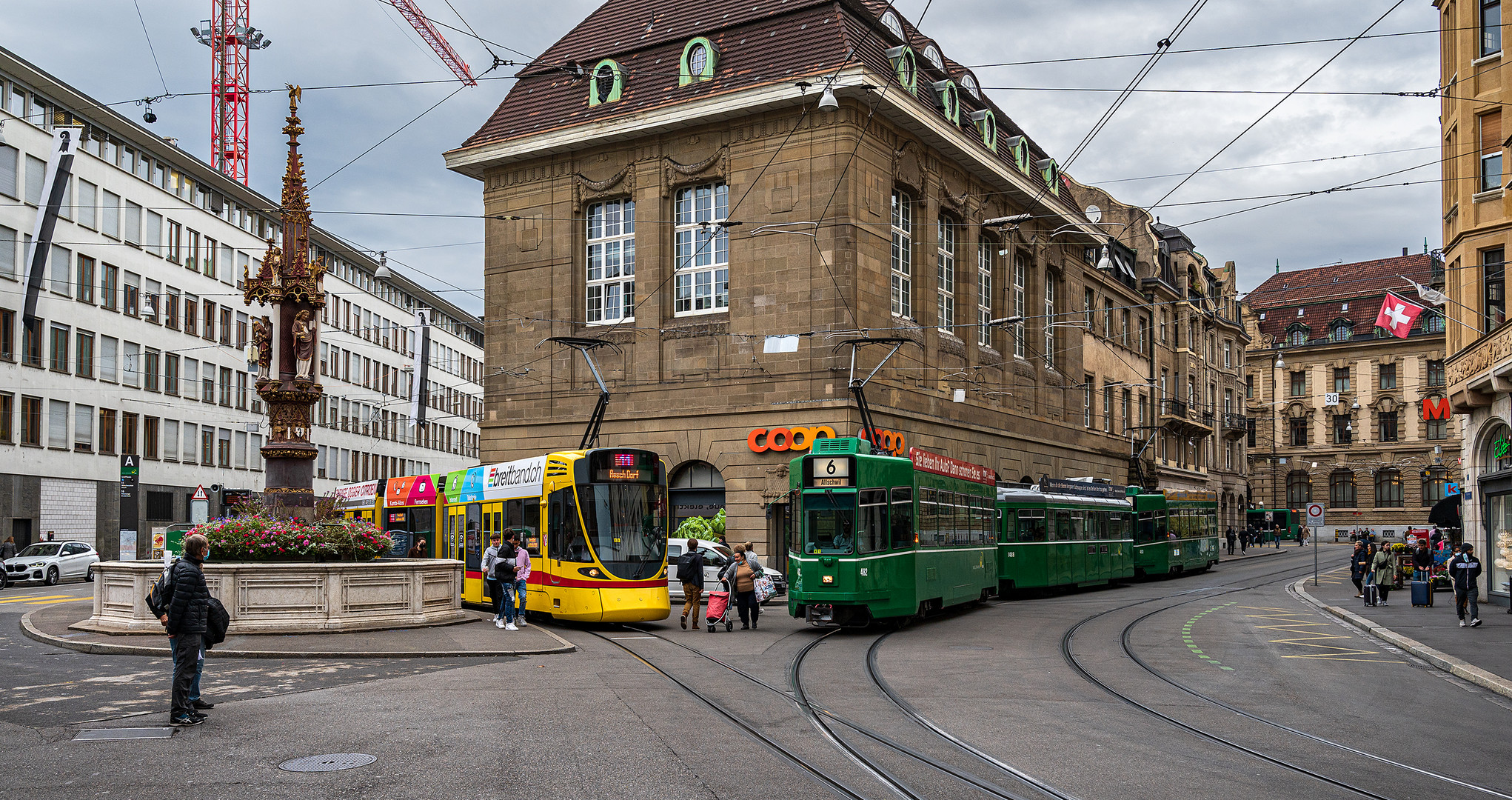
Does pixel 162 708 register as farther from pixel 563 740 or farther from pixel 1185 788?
pixel 1185 788

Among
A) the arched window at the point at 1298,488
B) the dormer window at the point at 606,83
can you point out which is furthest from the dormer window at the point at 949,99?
the arched window at the point at 1298,488

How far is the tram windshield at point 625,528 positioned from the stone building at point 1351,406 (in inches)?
3008

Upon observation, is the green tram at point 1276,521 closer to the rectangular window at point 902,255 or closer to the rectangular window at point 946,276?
the rectangular window at point 946,276

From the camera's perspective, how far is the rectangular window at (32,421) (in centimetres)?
4750

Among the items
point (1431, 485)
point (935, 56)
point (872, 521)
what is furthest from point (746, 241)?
point (1431, 485)

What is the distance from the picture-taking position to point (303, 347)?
24047 mm

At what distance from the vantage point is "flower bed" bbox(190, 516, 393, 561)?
19922 millimetres

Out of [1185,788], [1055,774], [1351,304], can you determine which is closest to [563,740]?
[1055,774]

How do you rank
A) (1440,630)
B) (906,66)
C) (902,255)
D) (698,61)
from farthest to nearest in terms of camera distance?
1. (902,255)
2. (698,61)
3. (906,66)
4. (1440,630)

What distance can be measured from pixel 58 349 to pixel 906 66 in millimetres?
34569

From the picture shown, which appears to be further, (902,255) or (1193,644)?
(902,255)

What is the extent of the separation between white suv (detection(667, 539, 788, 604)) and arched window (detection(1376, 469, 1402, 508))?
74033 mm

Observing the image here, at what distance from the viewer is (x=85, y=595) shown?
105 feet

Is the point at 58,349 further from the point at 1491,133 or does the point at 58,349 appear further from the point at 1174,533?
the point at 1491,133
